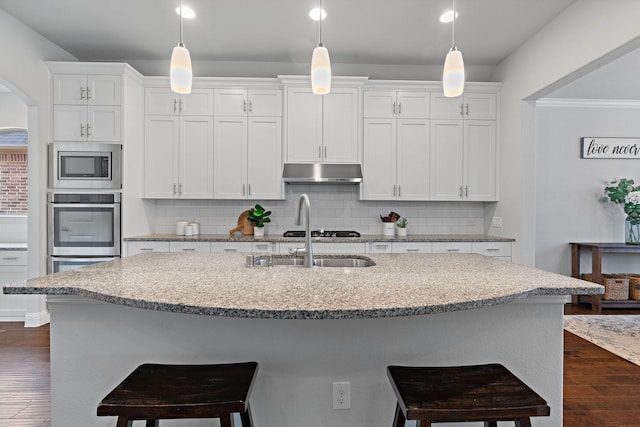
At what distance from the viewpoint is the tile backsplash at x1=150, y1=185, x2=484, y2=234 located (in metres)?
4.43

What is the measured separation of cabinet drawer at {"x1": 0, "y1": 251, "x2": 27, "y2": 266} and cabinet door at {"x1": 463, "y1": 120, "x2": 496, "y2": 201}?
4.90 meters

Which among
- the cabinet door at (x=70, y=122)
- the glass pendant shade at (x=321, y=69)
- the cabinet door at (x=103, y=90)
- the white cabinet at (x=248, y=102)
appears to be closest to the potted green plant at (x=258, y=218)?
the white cabinet at (x=248, y=102)

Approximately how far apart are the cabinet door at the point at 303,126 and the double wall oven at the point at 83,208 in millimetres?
1788

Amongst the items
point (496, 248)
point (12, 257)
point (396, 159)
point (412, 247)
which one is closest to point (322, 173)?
point (396, 159)

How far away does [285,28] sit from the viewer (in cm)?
356

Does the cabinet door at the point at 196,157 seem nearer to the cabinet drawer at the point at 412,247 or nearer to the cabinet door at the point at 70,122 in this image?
the cabinet door at the point at 70,122

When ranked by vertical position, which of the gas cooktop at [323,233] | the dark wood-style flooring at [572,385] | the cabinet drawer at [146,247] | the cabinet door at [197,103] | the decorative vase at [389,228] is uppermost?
the cabinet door at [197,103]

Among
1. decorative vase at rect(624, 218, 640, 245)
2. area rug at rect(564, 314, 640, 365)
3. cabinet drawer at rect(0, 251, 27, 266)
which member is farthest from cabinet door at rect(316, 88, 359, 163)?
decorative vase at rect(624, 218, 640, 245)

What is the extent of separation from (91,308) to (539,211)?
17.1 ft

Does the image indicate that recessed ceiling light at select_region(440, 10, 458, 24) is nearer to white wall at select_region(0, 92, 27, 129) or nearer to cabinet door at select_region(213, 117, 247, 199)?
cabinet door at select_region(213, 117, 247, 199)

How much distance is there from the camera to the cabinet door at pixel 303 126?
407 centimetres

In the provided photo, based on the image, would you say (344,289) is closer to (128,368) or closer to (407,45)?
(128,368)

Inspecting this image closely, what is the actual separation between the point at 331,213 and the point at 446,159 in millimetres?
1457

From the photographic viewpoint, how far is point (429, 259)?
7.07 feet
